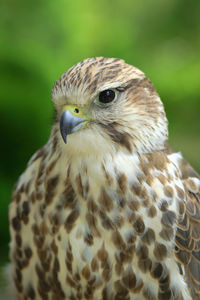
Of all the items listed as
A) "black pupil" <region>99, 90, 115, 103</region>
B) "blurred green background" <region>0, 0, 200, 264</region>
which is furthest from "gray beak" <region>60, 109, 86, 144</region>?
"blurred green background" <region>0, 0, 200, 264</region>

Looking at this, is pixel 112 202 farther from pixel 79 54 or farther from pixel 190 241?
pixel 79 54

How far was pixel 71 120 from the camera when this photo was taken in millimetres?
1539

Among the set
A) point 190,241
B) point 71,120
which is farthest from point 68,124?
point 190,241

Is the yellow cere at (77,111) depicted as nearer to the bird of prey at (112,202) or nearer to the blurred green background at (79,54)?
the bird of prey at (112,202)

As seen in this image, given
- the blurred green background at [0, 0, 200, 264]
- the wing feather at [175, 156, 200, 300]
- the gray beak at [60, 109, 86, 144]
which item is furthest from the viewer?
the blurred green background at [0, 0, 200, 264]

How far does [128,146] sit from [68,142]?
0.65ft

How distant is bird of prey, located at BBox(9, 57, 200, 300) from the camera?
162 cm

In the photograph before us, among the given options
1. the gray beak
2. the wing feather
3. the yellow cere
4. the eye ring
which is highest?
the eye ring

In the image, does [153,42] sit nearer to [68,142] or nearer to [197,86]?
[197,86]

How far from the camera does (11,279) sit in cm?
204

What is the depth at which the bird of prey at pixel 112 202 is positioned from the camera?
63.7 inches

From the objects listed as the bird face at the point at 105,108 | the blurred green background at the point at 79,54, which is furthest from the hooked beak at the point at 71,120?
the blurred green background at the point at 79,54

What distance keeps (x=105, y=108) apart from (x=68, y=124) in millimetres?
147

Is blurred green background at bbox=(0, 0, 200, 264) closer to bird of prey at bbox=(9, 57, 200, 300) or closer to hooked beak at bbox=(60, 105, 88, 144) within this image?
bird of prey at bbox=(9, 57, 200, 300)
